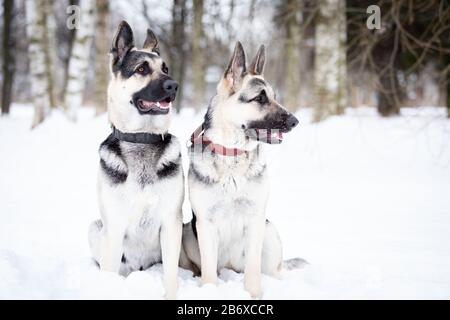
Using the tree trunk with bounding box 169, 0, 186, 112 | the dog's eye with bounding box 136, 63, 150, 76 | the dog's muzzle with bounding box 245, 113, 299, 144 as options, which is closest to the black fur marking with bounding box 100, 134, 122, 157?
the dog's eye with bounding box 136, 63, 150, 76

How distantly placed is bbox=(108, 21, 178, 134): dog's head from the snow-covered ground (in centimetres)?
110

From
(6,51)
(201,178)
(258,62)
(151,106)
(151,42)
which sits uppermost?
(6,51)

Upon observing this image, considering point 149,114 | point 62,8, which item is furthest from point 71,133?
point 62,8

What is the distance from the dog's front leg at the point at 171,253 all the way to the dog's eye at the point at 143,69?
1056 millimetres

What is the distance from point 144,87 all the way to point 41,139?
8.65 m

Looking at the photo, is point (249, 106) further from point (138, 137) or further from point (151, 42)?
point (151, 42)

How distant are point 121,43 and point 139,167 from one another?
938 mm

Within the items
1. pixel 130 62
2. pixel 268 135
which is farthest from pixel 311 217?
pixel 130 62

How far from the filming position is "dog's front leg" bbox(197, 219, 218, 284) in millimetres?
3299

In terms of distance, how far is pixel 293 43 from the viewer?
10141 mm

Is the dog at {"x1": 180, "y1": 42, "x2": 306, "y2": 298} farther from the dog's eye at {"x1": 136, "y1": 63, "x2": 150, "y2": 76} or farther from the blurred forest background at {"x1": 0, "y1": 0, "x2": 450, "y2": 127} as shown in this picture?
the blurred forest background at {"x1": 0, "y1": 0, "x2": 450, "y2": 127}

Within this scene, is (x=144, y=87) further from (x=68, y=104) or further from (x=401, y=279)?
(x=68, y=104)

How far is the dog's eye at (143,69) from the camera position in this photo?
3266 mm

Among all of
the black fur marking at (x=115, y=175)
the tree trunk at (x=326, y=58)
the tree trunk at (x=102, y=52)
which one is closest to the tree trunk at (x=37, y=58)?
the tree trunk at (x=102, y=52)
